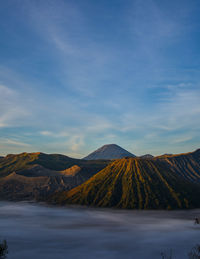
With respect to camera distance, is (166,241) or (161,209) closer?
(166,241)

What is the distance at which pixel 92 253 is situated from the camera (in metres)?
64.7

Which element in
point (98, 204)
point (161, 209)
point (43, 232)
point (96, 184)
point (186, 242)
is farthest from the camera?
point (96, 184)

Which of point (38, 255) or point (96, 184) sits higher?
point (96, 184)

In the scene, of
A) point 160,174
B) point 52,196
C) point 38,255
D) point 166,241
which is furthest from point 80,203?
point 38,255

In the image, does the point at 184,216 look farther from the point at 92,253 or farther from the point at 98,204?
the point at 92,253

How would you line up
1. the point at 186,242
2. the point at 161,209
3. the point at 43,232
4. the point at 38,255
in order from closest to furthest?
the point at 38,255
the point at 186,242
the point at 43,232
the point at 161,209

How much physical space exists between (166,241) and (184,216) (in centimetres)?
5601

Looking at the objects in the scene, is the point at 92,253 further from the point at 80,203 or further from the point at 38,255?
the point at 80,203

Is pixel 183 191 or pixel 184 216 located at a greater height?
pixel 183 191

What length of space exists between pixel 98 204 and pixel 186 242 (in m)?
93.0

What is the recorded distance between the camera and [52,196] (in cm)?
19575

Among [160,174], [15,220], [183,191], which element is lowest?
[15,220]

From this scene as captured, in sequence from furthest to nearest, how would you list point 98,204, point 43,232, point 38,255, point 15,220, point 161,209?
point 98,204, point 161,209, point 15,220, point 43,232, point 38,255

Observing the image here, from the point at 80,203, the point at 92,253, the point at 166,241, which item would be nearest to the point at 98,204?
the point at 80,203
